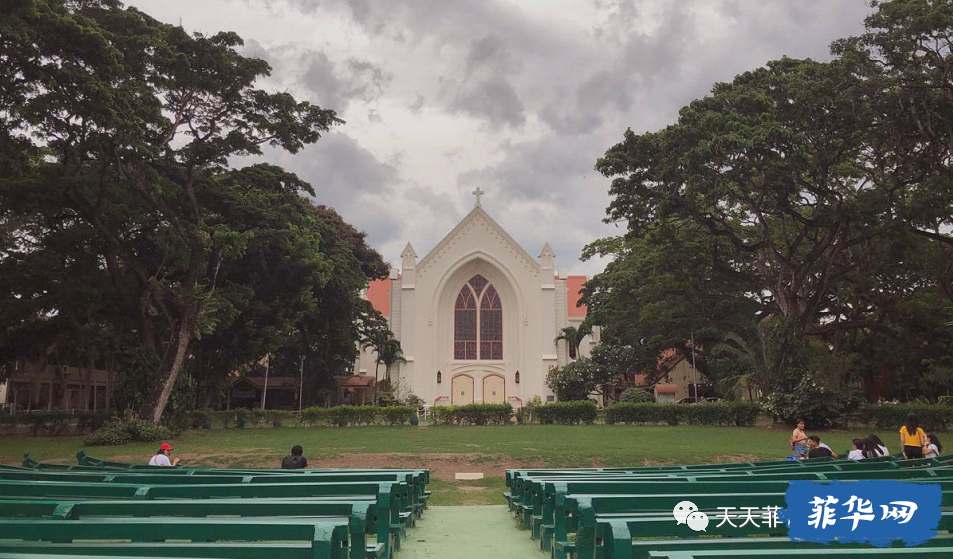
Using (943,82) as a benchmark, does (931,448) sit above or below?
below

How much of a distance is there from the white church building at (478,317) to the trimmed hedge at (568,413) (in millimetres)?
11852

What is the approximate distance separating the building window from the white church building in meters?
0.06

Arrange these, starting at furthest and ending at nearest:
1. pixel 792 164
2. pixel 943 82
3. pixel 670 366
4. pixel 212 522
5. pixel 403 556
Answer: pixel 670 366
pixel 792 164
pixel 943 82
pixel 403 556
pixel 212 522

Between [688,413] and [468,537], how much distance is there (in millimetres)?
20705

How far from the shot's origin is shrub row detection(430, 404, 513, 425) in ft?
88.7

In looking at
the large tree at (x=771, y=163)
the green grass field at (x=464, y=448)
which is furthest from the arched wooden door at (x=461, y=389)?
the large tree at (x=771, y=163)

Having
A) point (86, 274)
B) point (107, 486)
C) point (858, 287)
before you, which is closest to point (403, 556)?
point (107, 486)

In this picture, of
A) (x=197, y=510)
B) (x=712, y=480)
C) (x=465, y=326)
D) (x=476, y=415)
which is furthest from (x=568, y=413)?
(x=197, y=510)

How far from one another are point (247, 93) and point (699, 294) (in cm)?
1944

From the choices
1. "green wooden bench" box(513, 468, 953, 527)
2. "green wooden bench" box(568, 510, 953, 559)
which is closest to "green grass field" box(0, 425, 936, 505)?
"green wooden bench" box(513, 468, 953, 527)

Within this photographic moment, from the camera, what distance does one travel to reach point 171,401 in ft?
73.0

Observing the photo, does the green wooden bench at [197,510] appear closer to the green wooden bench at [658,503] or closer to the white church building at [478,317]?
the green wooden bench at [658,503]

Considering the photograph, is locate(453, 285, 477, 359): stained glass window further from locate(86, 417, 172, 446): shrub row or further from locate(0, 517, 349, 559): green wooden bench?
locate(0, 517, 349, 559): green wooden bench

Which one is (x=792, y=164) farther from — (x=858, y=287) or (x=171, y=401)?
(x=171, y=401)
